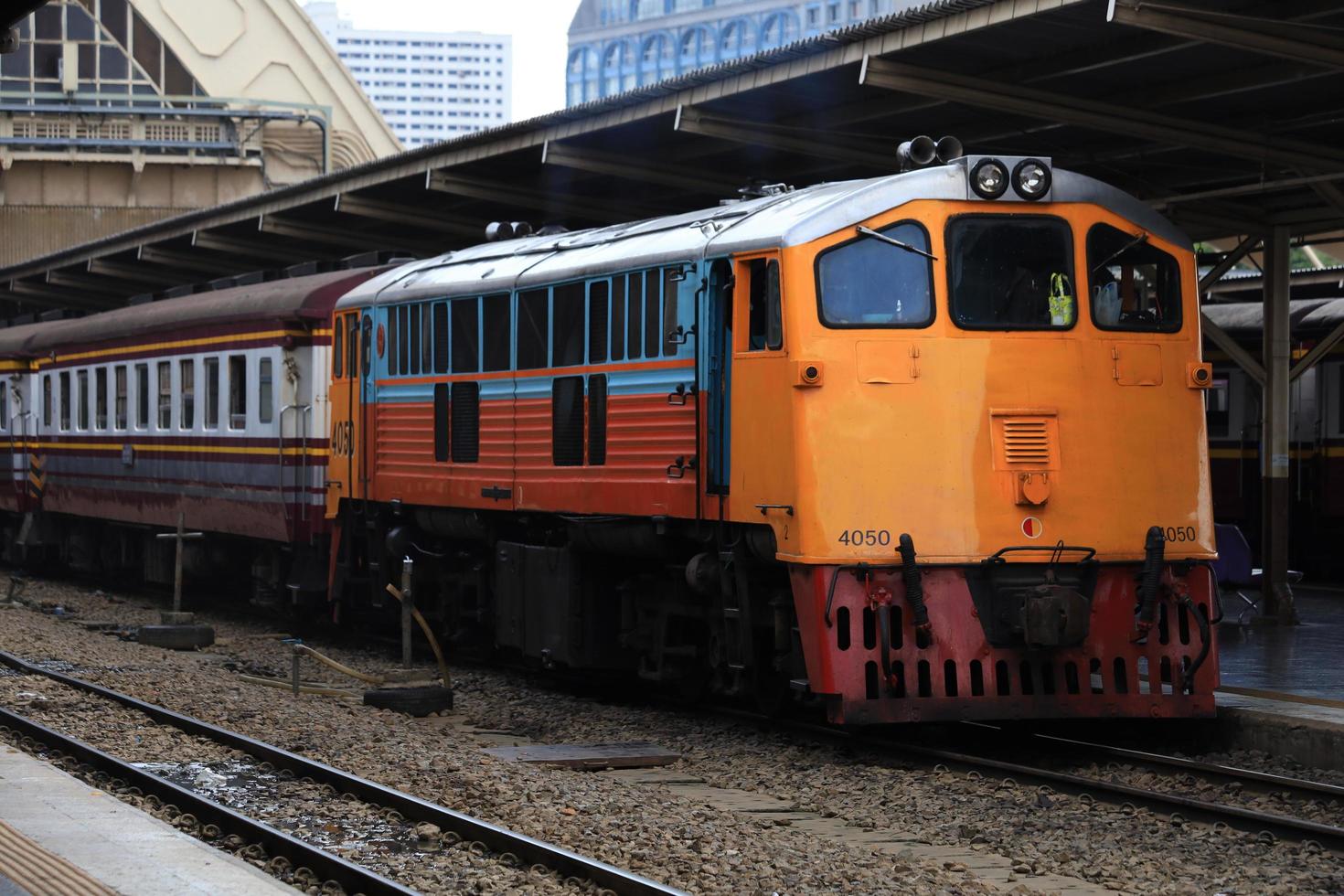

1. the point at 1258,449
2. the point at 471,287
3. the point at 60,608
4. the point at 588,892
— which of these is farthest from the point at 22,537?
the point at 588,892

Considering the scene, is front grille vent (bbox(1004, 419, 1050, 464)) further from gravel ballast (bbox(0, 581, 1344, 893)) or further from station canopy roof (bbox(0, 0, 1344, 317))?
station canopy roof (bbox(0, 0, 1344, 317))

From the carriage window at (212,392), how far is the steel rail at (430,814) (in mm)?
8025

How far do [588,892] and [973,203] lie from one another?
5591mm

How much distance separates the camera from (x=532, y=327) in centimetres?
1477

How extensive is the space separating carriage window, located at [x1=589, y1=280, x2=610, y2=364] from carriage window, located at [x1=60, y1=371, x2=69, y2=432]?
15962 millimetres

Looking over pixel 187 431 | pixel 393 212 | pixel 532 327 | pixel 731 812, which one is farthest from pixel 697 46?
pixel 731 812

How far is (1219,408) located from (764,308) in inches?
615

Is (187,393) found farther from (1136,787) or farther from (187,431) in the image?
(1136,787)

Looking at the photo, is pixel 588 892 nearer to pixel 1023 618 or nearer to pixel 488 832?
pixel 488 832

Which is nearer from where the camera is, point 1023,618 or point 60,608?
point 1023,618

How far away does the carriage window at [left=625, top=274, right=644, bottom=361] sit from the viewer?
43.3 feet

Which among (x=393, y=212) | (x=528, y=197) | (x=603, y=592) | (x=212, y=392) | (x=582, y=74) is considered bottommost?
(x=603, y=592)

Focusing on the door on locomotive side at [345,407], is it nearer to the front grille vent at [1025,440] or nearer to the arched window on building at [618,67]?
the front grille vent at [1025,440]

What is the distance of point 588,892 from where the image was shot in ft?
26.4
